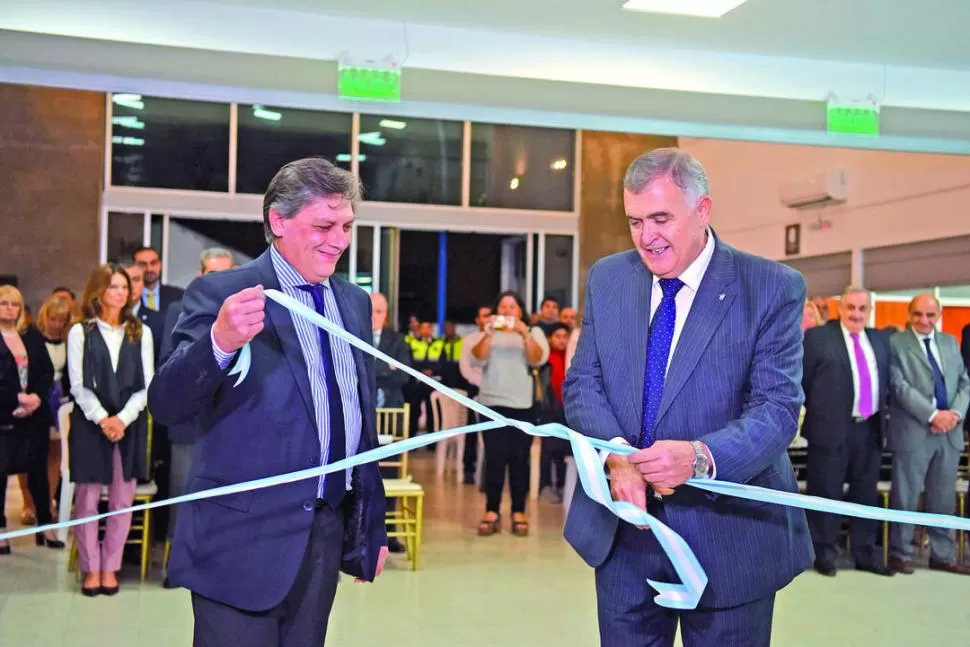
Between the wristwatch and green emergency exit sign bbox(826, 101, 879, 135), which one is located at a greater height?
green emergency exit sign bbox(826, 101, 879, 135)

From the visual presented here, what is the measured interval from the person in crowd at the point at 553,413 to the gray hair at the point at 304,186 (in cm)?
556

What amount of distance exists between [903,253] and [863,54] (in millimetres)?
3546

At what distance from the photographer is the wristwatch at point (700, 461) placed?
1.99 metres

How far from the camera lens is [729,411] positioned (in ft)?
6.93

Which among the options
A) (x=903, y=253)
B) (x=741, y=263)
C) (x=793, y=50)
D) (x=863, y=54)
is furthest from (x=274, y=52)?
(x=903, y=253)

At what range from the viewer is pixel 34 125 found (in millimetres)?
12711

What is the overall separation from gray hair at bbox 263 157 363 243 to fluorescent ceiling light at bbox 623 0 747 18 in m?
4.14

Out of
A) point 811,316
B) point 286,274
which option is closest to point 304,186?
point 286,274

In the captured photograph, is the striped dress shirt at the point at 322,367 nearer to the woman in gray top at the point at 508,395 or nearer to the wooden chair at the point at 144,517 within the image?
the wooden chair at the point at 144,517

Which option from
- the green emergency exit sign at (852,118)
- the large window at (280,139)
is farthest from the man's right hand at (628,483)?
the large window at (280,139)

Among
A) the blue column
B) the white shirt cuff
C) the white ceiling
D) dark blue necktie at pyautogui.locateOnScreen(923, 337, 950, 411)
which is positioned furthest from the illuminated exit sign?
the blue column

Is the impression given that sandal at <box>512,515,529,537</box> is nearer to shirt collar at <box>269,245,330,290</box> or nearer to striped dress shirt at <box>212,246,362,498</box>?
striped dress shirt at <box>212,246,362,498</box>

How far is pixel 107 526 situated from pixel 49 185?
27.8 feet

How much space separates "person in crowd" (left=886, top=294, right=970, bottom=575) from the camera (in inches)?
261
